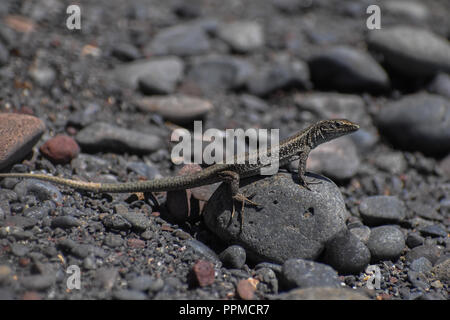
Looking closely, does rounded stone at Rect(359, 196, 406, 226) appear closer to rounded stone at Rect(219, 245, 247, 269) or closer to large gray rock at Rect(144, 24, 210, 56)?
rounded stone at Rect(219, 245, 247, 269)

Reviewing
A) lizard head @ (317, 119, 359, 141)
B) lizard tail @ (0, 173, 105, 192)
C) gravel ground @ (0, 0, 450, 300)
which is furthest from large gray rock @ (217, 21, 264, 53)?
lizard tail @ (0, 173, 105, 192)

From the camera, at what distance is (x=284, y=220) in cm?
602

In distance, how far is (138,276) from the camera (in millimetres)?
5492

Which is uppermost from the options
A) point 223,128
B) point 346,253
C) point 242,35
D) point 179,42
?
A: point 242,35

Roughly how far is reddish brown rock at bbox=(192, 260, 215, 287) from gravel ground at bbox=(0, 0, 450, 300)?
18 millimetres

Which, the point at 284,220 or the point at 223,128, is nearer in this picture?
the point at 284,220

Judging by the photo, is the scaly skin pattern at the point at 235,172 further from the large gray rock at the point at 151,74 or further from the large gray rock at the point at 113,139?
the large gray rock at the point at 151,74

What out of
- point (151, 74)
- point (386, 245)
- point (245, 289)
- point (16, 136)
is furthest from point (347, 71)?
point (16, 136)

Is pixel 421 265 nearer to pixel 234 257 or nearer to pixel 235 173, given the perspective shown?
pixel 234 257

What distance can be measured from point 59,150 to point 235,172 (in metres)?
3.19

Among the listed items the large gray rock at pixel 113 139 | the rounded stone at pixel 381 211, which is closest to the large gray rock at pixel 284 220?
the rounded stone at pixel 381 211

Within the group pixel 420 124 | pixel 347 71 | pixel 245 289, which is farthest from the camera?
pixel 347 71
